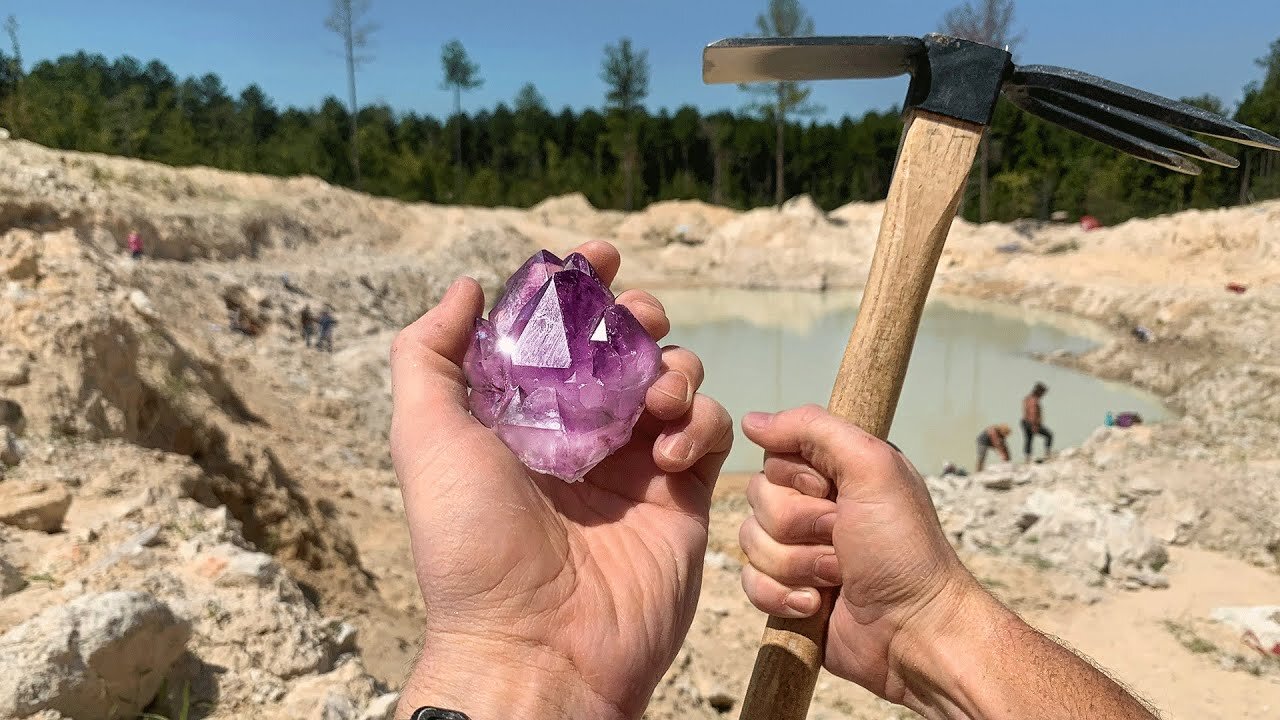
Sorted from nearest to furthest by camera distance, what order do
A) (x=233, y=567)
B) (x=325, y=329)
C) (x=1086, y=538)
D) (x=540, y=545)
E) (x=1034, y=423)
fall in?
(x=540, y=545)
(x=233, y=567)
(x=1086, y=538)
(x=1034, y=423)
(x=325, y=329)

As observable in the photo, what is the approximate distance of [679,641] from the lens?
66.6 inches

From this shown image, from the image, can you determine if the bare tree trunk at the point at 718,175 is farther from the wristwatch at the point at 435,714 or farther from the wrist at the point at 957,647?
the wristwatch at the point at 435,714

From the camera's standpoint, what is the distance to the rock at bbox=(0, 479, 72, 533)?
300 centimetres

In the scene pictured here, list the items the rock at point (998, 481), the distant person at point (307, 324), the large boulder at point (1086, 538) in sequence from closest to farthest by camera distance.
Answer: the large boulder at point (1086, 538)
the rock at point (998, 481)
the distant person at point (307, 324)

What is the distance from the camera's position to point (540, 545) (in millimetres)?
1531

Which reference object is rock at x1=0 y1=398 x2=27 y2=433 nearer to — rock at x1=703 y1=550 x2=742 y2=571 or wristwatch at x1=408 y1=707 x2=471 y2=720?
wristwatch at x1=408 y1=707 x2=471 y2=720

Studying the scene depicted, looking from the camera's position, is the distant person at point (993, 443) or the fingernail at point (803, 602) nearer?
the fingernail at point (803, 602)

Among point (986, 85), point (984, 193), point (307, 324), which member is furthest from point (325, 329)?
point (984, 193)

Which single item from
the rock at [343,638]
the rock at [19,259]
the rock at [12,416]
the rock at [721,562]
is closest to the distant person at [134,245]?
the rock at [19,259]

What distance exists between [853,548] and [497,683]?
0.82 metres

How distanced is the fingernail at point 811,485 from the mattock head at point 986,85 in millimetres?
870

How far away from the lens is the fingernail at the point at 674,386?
5.25ft

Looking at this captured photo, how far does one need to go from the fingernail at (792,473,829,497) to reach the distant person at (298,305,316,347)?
1038cm

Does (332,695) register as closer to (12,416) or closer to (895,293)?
(895,293)
